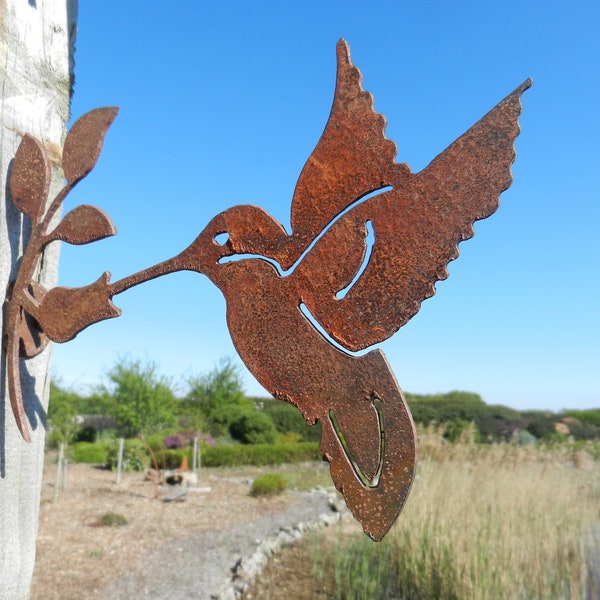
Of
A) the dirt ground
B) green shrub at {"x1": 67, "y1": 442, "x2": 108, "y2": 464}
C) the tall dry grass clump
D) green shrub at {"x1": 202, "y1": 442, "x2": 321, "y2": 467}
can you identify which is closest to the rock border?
the dirt ground

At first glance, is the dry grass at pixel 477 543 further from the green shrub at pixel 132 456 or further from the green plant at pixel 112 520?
the green shrub at pixel 132 456

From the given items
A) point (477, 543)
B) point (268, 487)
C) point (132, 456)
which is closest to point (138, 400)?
point (132, 456)

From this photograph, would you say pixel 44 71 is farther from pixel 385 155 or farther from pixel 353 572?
pixel 353 572

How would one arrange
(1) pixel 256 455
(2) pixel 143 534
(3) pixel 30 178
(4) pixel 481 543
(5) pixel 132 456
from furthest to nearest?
(1) pixel 256 455
(5) pixel 132 456
(2) pixel 143 534
(4) pixel 481 543
(3) pixel 30 178

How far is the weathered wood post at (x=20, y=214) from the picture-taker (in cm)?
171

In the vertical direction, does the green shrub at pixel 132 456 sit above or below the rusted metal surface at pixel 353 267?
below

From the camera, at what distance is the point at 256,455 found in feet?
46.7

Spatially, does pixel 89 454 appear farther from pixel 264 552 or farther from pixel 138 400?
pixel 264 552

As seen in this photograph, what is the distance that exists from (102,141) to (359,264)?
2.70 ft

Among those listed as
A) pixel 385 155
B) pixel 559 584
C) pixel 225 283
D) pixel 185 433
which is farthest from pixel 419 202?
pixel 185 433

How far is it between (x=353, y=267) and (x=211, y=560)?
17.6ft

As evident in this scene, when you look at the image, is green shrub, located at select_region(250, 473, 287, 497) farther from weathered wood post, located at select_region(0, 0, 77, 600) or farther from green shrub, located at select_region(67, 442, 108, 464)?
weathered wood post, located at select_region(0, 0, 77, 600)

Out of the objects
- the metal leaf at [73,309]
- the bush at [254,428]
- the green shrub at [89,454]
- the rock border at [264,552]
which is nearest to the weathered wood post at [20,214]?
the metal leaf at [73,309]

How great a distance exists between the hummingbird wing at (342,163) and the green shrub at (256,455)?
43.2 feet
